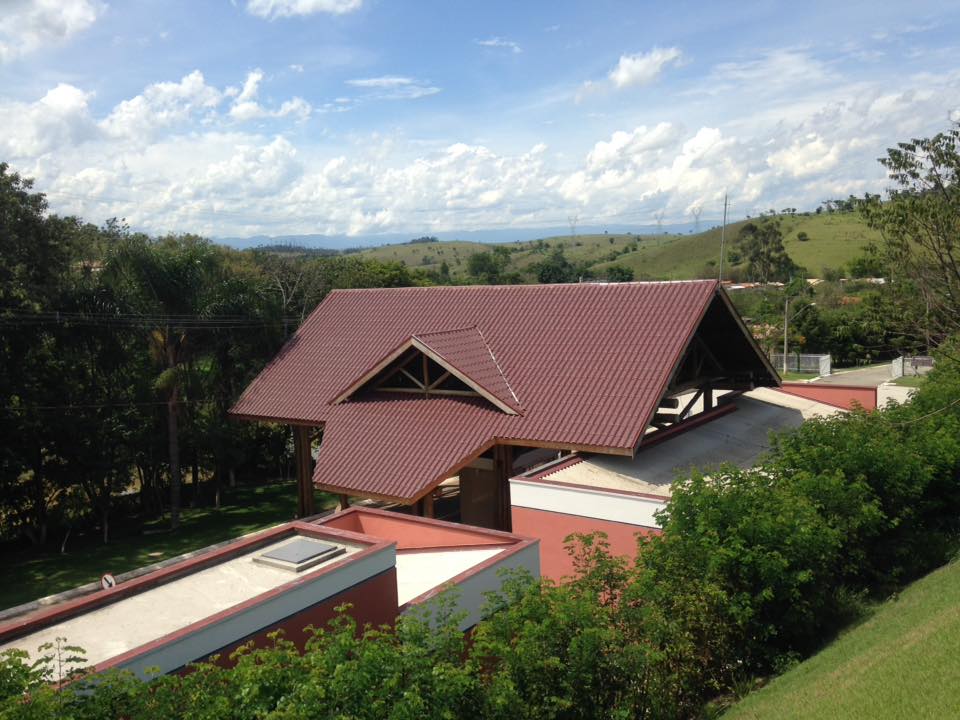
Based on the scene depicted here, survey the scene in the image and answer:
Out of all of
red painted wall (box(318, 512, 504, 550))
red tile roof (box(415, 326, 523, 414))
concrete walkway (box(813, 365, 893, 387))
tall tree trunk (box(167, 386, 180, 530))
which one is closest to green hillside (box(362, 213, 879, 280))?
concrete walkway (box(813, 365, 893, 387))

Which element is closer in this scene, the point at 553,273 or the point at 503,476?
the point at 503,476

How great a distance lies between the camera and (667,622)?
746cm

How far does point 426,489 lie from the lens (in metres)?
14.4

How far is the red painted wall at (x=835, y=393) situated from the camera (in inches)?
893

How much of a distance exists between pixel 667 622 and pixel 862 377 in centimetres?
4490

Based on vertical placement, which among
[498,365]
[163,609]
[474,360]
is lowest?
[163,609]

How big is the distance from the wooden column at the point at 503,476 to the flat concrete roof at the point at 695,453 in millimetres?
2008


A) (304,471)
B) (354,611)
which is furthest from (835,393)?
(354,611)

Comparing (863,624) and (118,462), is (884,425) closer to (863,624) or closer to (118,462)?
(863,624)

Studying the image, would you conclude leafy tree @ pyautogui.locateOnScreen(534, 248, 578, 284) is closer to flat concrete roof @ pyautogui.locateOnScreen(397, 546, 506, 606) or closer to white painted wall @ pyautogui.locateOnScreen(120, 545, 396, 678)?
flat concrete roof @ pyautogui.locateOnScreen(397, 546, 506, 606)

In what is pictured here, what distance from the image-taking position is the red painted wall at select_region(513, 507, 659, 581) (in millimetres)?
12641

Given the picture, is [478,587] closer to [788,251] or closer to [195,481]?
A: [195,481]

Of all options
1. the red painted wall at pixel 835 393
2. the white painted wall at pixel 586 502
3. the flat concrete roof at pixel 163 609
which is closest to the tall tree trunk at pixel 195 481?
the white painted wall at pixel 586 502

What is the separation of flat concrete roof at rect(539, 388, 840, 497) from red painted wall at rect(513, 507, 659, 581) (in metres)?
0.77
